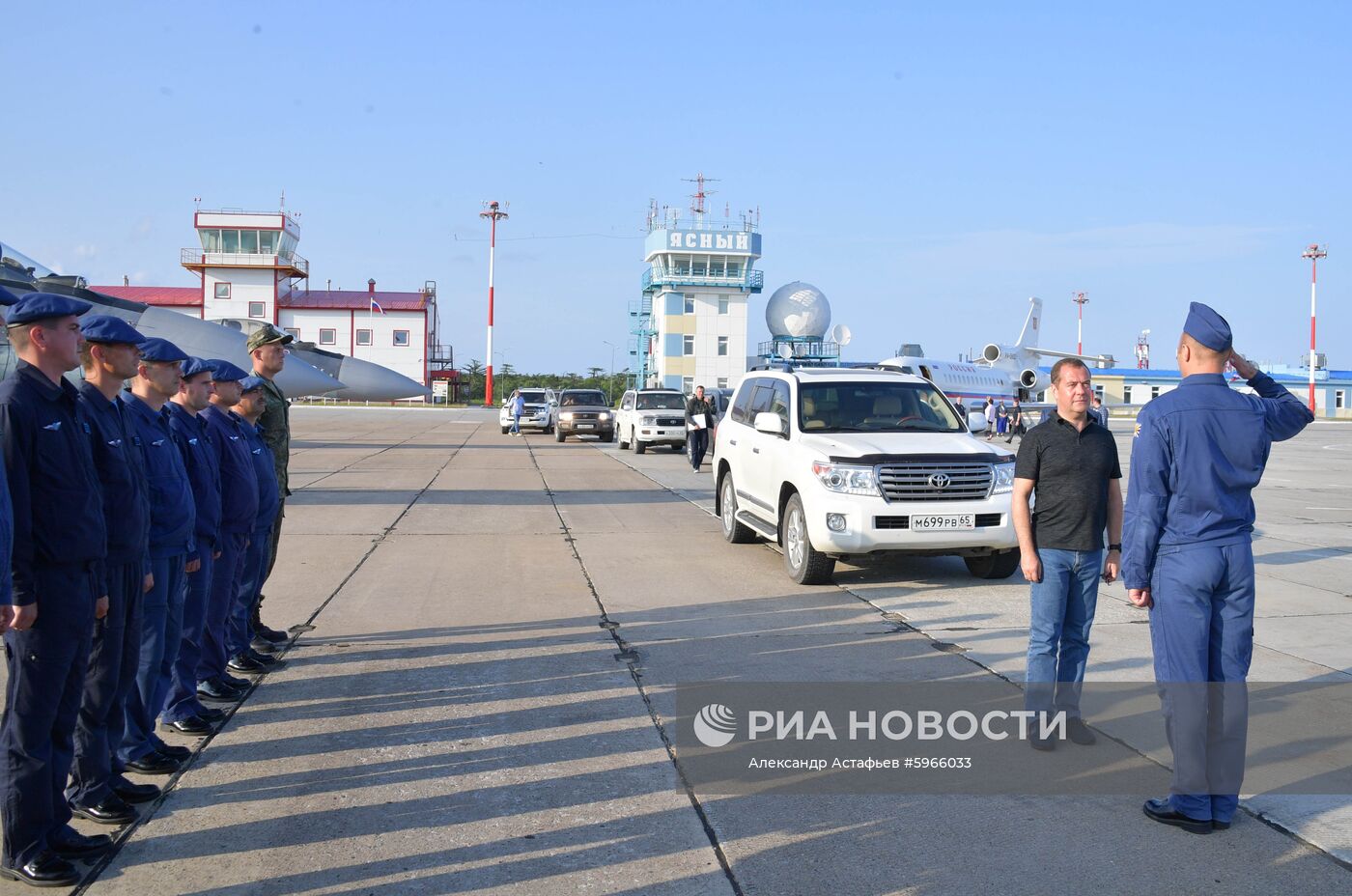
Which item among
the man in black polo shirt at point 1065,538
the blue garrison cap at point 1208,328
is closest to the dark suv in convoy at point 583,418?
the man in black polo shirt at point 1065,538

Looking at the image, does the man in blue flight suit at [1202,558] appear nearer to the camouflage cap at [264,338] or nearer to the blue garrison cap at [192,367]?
the blue garrison cap at [192,367]

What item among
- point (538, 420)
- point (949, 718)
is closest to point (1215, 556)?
point (949, 718)

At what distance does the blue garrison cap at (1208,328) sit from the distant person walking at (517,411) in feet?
116

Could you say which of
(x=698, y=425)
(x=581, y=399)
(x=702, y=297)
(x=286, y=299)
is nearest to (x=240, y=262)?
(x=286, y=299)

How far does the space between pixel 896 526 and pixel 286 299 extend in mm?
68646

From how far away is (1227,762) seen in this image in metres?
4.24

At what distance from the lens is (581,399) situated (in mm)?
36375

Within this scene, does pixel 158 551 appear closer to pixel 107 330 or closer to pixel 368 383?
pixel 107 330

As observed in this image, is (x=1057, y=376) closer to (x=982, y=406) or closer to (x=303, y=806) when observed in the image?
(x=303, y=806)

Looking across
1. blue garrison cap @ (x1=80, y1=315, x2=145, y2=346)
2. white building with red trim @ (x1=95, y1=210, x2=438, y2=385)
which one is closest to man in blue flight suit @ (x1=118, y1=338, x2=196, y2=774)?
blue garrison cap @ (x1=80, y1=315, x2=145, y2=346)

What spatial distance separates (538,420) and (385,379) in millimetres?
9102

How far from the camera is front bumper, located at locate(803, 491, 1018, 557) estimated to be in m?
9.07

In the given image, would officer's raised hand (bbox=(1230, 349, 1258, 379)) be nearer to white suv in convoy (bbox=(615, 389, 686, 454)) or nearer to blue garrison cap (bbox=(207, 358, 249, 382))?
blue garrison cap (bbox=(207, 358, 249, 382))

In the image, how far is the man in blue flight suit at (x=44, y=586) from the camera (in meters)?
3.70
